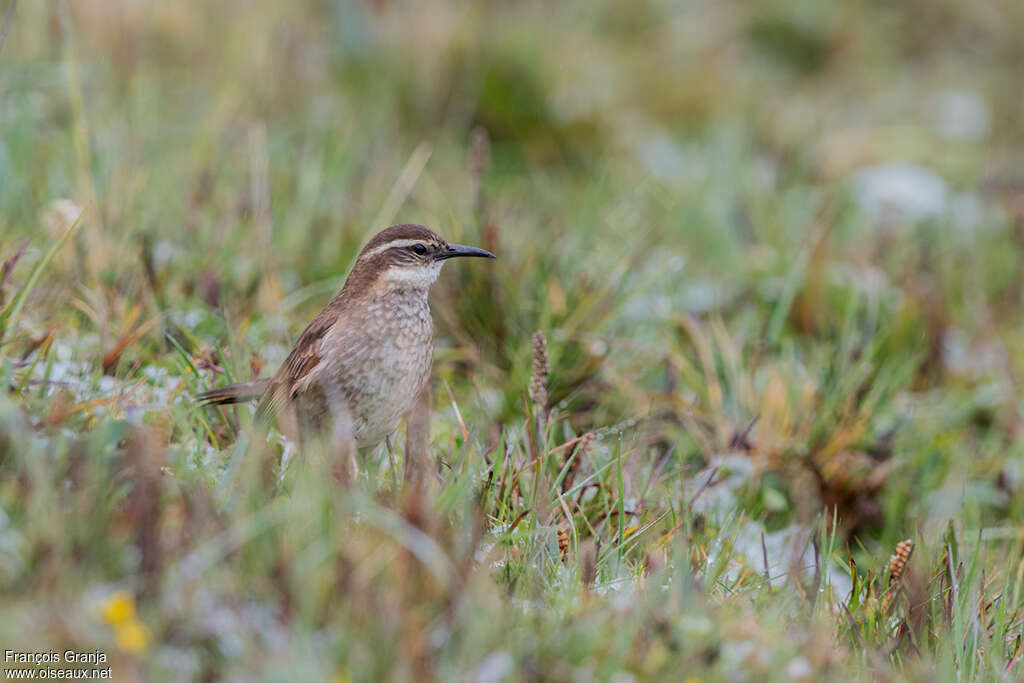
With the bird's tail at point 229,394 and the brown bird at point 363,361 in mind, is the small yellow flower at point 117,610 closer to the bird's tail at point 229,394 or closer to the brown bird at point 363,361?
the brown bird at point 363,361

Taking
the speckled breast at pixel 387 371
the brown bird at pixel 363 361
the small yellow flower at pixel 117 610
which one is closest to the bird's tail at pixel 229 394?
the brown bird at pixel 363 361

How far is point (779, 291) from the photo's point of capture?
5.99m

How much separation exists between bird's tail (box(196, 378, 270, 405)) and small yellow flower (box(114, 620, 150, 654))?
159cm

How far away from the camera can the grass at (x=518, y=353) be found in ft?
8.25

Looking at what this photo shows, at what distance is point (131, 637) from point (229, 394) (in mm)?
1691

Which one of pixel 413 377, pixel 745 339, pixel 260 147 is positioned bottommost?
pixel 745 339

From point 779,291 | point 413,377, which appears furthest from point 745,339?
point 413,377

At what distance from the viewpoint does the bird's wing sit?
3912 mm

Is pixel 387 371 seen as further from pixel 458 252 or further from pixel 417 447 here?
pixel 417 447

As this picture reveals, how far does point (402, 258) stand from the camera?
13.7 ft

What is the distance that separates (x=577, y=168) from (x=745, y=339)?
259 cm

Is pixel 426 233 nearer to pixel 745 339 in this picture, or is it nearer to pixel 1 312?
pixel 1 312

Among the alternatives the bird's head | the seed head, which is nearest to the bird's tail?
the bird's head

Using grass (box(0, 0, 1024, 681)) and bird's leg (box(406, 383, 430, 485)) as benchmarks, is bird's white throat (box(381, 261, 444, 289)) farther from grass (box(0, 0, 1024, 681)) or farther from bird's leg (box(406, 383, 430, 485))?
bird's leg (box(406, 383, 430, 485))
